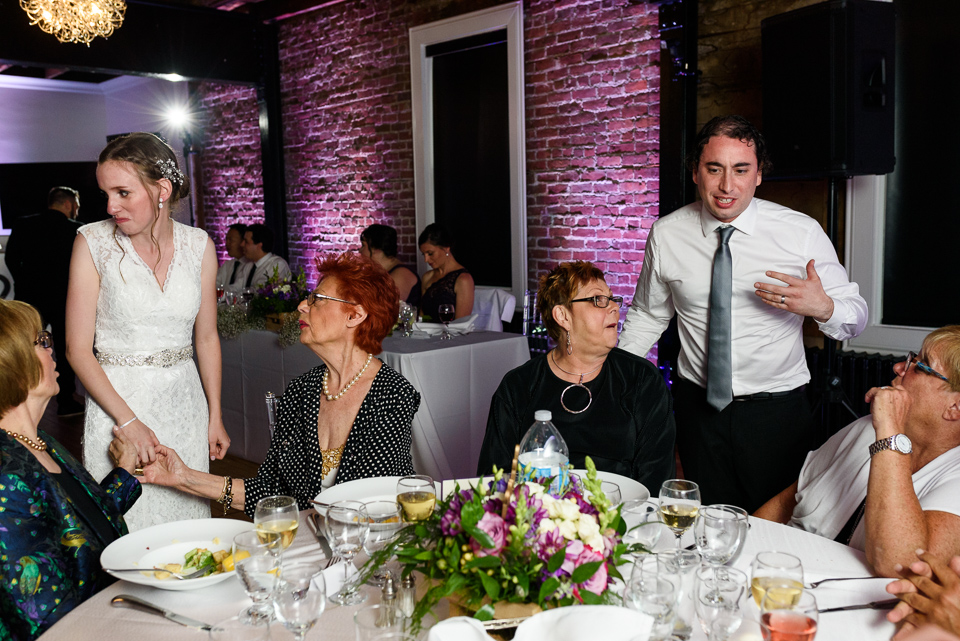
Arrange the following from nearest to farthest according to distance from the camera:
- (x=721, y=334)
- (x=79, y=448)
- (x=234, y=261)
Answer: (x=721, y=334)
(x=79, y=448)
(x=234, y=261)

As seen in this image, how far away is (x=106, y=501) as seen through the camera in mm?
1882

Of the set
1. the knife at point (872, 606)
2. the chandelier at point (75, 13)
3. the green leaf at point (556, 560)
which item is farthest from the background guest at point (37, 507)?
the chandelier at point (75, 13)

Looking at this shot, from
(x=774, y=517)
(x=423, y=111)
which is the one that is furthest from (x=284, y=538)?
(x=423, y=111)

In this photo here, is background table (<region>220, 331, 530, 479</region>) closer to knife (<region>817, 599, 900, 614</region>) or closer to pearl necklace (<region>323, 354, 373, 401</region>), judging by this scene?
pearl necklace (<region>323, 354, 373, 401</region>)

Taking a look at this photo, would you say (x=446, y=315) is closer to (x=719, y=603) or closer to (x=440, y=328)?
(x=440, y=328)

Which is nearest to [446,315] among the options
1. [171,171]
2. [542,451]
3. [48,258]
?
[171,171]

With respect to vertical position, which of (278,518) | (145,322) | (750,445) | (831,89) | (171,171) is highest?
(831,89)

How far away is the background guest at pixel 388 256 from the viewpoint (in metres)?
5.66

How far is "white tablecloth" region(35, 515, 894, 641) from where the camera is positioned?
1.33 metres

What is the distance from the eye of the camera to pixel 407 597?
47.8 inches

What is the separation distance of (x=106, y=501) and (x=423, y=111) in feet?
17.4

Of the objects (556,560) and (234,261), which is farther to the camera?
(234,261)

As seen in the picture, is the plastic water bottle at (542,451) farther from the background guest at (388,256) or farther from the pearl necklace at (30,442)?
the background guest at (388,256)

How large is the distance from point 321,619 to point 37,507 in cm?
64
